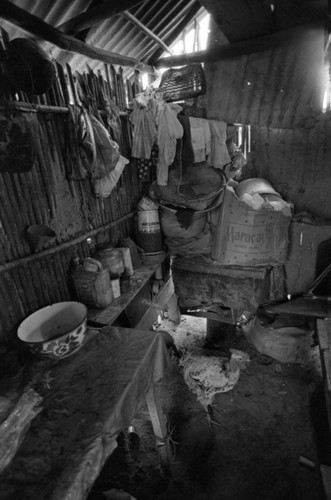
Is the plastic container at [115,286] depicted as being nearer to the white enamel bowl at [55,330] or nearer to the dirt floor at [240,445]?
the white enamel bowl at [55,330]

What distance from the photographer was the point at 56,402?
6.24ft

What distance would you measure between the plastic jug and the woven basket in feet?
8.76

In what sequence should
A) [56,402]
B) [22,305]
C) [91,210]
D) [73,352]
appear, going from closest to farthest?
[56,402] < [73,352] < [22,305] < [91,210]

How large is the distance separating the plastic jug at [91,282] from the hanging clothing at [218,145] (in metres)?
2.29

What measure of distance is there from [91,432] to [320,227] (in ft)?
13.0

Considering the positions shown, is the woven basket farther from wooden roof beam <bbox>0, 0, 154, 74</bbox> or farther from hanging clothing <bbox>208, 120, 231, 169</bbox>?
wooden roof beam <bbox>0, 0, 154, 74</bbox>

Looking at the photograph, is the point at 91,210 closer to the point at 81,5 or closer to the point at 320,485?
the point at 81,5

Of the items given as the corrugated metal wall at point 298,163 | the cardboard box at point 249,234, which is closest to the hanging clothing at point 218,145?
the cardboard box at point 249,234

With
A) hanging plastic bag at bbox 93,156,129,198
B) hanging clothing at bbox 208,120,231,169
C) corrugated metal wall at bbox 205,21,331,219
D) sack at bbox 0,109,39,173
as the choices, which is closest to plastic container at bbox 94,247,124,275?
hanging plastic bag at bbox 93,156,129,198

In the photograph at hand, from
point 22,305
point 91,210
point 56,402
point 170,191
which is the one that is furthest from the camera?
point 170,191

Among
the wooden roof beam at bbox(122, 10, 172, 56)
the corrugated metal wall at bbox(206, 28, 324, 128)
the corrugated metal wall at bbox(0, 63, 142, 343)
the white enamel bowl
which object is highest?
the wooden roof beam at bbox(122, 10, 172, 56)

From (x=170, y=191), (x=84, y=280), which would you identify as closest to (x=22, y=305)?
(x=84, y=280)

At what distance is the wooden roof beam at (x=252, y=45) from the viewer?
120 inches

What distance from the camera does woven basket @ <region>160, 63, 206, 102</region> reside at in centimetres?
377
